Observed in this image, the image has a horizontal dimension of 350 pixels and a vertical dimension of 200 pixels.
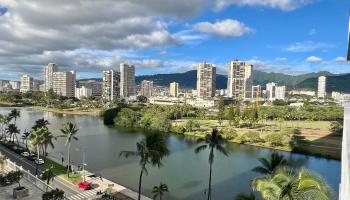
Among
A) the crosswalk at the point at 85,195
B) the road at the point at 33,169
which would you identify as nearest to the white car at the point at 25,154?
the road at the point at 33,169

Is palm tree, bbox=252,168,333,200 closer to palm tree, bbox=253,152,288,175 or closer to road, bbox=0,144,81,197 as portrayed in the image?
palm tree, bbox=253,152,288,175

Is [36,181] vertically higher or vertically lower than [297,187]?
lower

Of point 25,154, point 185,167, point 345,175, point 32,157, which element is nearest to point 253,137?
point 185,167

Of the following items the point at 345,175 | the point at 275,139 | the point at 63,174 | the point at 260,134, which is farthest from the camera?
the point at 260,134

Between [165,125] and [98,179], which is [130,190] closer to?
[98,179]

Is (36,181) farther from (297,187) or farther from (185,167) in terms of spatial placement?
(297,187)

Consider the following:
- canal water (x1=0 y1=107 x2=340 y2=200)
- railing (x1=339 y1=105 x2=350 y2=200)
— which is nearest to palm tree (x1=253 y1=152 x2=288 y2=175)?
canal water (x1=0 y1=107 x2=340 y2=200)

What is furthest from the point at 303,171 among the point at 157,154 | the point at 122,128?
the point at 122,128
